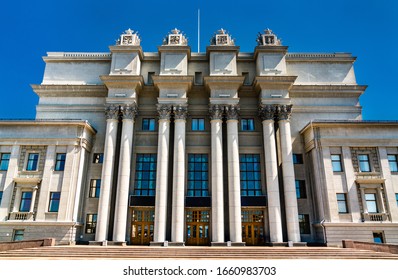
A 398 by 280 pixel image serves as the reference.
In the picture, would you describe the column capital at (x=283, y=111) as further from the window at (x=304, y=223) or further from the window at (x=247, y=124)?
the window at (x=304, y=223)

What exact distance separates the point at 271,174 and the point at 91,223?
18821 mm

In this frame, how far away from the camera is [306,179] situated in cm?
2942

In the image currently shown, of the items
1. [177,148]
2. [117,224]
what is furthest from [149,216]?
[177,148]

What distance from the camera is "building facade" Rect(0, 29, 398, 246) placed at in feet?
86.3

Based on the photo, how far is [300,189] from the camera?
96.5ft

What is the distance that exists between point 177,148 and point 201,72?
33.8ft

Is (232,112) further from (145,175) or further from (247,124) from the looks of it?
(145,175)

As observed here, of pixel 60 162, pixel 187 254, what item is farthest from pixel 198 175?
pixel 60 162

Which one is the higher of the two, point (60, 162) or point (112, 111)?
point (112, 111)

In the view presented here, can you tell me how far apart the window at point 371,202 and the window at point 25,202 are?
31877 mm

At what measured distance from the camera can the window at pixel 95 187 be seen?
96.0ft

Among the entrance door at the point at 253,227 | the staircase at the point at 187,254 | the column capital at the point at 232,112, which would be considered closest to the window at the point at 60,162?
Result: the staircase at the point at 187,254

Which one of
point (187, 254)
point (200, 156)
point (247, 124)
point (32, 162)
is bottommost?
point (187, 254)

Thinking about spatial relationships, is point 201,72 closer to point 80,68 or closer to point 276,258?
point 80,68
